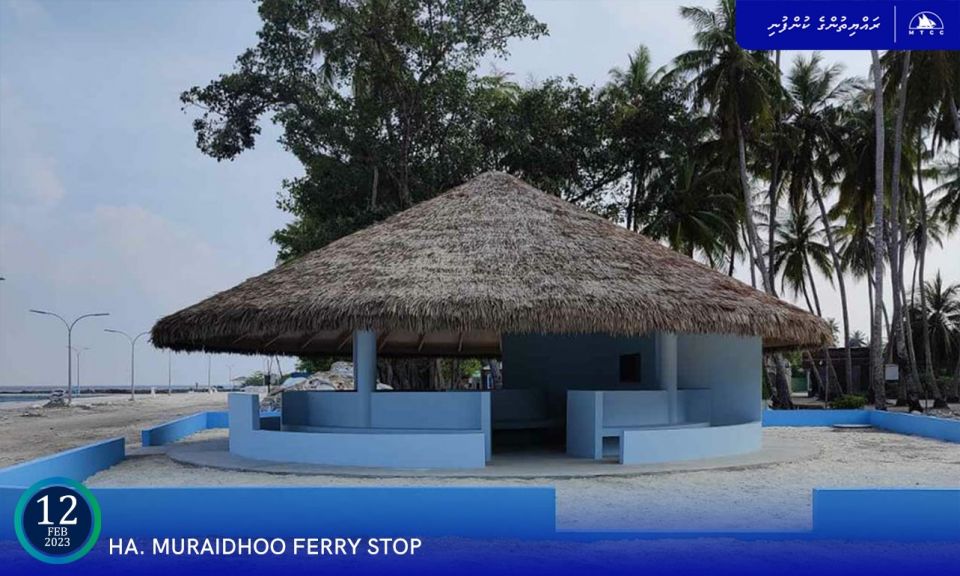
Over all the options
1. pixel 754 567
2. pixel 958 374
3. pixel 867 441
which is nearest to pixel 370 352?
pixel 754 567

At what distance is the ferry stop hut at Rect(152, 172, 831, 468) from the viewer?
40.2 feet

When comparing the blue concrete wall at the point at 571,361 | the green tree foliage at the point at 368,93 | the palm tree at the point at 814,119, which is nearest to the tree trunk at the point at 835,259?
the palm tree at the point at 814,119

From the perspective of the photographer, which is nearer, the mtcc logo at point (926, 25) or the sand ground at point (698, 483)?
the sand ground at point (698, 483)

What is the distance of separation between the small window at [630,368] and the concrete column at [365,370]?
16.0 feet

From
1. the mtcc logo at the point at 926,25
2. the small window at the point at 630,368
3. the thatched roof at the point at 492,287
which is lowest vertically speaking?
the small window at the point at 630,368

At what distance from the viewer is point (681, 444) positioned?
508 inches

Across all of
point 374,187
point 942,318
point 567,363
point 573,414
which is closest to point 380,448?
point 573,414

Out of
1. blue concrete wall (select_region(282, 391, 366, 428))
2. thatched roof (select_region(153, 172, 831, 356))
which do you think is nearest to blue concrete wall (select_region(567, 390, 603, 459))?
thatched roof (select_region(153, 172, 831, 356))

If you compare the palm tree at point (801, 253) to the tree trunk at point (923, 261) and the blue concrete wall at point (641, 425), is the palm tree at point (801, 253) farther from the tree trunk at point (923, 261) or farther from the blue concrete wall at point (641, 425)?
the blue concrete wall at point (641, 425)

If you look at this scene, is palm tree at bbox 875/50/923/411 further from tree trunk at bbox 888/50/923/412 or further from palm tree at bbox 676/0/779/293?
palm tree at bbox 676/0/779/293

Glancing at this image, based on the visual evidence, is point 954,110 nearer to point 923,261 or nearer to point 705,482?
point 923,261

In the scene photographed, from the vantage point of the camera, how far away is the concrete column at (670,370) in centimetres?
1418

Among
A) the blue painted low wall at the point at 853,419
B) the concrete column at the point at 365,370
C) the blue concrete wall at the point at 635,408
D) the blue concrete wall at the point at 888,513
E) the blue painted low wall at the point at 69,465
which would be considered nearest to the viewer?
the blue concrete wall at the point at 888,513

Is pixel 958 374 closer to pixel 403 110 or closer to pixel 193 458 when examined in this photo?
pixel 403 110
